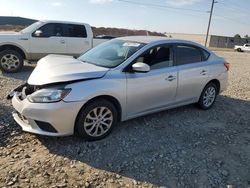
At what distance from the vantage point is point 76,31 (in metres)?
10.7

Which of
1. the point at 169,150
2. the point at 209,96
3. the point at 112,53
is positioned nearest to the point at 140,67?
the point at 112,53

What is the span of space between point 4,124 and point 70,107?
163 centimetres

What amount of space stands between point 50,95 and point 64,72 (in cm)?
46

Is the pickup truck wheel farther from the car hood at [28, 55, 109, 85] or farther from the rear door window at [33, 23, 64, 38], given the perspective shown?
the car hood at [28, 55, 109, 85]

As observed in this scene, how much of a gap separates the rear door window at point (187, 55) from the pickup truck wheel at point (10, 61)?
239 inches

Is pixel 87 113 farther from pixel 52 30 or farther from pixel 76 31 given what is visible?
pixel 76 31

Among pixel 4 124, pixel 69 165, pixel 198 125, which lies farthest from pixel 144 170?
pixel 4 124

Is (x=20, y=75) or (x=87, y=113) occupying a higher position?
(x=87, y=113)

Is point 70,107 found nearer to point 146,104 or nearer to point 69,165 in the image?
point 69,165

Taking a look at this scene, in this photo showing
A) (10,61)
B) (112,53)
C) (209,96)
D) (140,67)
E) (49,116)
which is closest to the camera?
(49,116)

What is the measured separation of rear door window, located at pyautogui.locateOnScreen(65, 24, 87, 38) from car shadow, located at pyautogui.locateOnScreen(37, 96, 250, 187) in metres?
6.12

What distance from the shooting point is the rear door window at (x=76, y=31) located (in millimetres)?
10594

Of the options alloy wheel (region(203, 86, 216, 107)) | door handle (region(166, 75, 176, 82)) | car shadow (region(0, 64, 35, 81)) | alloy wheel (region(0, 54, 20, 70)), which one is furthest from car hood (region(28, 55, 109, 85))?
alloy wheel (region(0, 54, 20, 70))

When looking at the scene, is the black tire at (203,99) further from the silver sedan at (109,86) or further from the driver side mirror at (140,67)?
the driver side mirror at (140,67)
